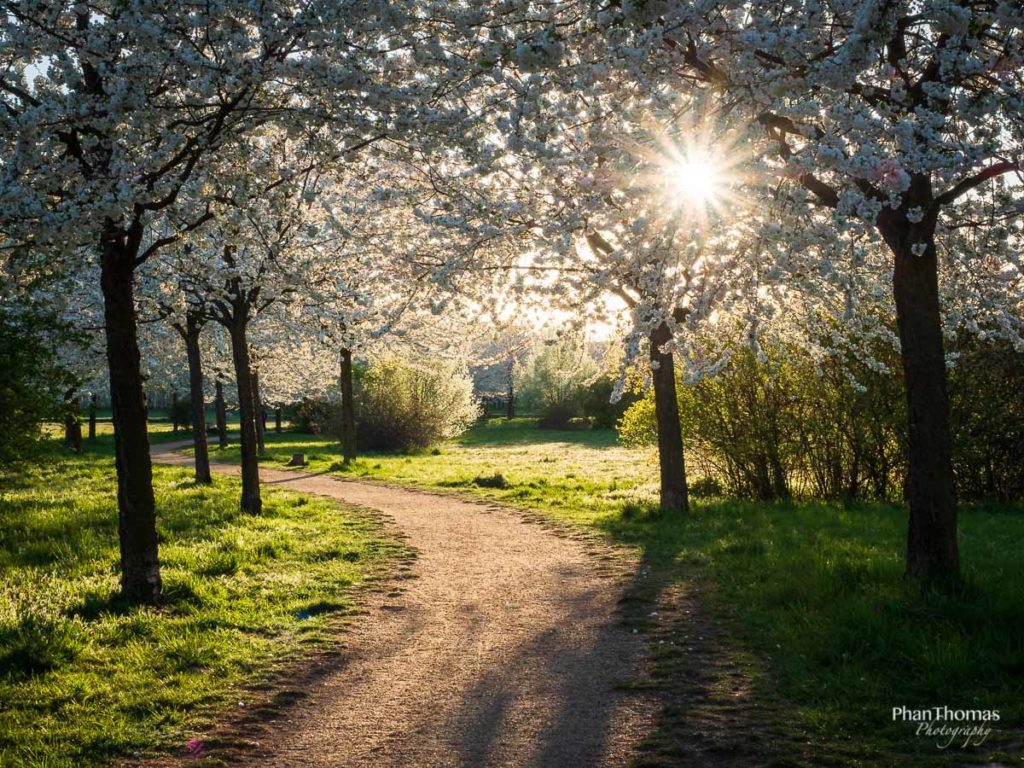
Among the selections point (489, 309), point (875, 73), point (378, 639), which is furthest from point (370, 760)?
point (489, 309)

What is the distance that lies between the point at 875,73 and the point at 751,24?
1.45 meters

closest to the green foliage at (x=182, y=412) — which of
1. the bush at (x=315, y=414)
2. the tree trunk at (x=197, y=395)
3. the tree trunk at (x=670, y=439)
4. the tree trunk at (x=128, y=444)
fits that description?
the bush at (x=315, y=414)

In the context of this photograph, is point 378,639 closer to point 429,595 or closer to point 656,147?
point 429,595

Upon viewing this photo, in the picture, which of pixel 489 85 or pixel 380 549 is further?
pixel 380 549

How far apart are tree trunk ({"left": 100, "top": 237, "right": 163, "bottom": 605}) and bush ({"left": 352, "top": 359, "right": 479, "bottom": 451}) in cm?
2714

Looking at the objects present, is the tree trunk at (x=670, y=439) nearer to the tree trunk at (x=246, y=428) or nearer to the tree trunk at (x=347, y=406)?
the tree trunk at (x=246, y=428)

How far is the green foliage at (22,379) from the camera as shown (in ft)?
40.3

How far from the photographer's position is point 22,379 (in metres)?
12.8

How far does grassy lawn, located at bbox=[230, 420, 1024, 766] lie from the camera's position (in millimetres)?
5062

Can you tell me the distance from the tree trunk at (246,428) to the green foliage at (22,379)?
298 cm

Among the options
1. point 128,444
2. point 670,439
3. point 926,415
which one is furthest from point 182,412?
point 926,415

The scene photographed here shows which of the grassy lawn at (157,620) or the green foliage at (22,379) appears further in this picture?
the green foliage at (22,379)

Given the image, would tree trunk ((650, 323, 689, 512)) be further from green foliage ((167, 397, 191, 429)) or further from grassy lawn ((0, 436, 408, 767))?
green foliage ((167, 397, 191, 429))

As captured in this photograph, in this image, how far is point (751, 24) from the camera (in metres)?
6.05
